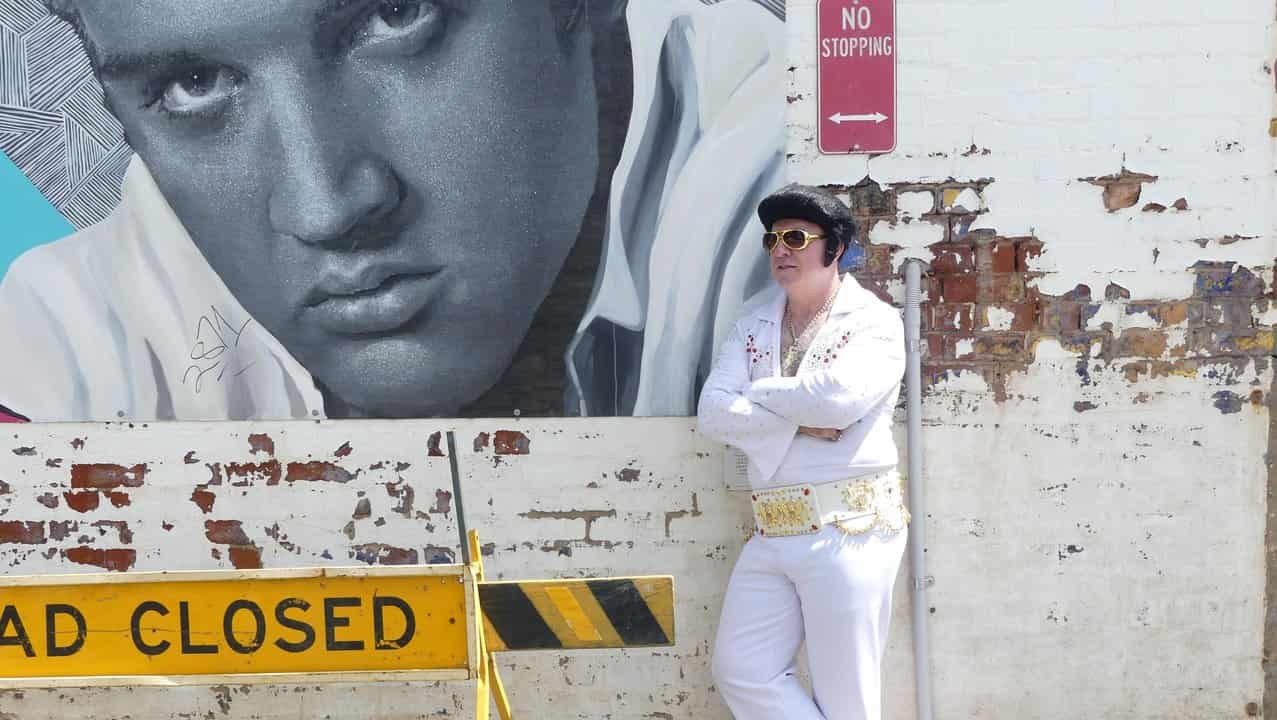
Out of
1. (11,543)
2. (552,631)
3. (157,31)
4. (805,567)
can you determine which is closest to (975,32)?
(805,567)

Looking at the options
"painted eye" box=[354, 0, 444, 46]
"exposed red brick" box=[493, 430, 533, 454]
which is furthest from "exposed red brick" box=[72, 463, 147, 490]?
"painted eye" box=[354, 0, 444, 46]

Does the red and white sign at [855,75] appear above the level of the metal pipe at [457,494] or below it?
above

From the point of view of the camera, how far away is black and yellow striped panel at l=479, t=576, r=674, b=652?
3.19 m

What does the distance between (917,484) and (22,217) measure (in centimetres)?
309

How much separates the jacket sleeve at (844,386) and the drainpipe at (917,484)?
41 centimetres

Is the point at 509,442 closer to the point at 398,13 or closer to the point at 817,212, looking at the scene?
the point at 817,212

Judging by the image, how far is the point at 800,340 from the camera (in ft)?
12.2

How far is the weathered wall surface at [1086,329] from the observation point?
4.04 m

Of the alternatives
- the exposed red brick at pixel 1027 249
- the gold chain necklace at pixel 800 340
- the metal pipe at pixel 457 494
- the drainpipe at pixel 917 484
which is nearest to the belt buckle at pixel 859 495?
the gold chain necklace at pixel 800 340

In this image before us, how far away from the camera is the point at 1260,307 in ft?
13.4

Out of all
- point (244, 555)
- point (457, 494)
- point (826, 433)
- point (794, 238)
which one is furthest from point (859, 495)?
point (244, 555)

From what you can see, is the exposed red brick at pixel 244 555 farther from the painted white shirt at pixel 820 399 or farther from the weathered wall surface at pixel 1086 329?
the weathered wall surface at pixel 1086 329

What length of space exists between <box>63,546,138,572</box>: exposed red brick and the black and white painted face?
900 millimetres
